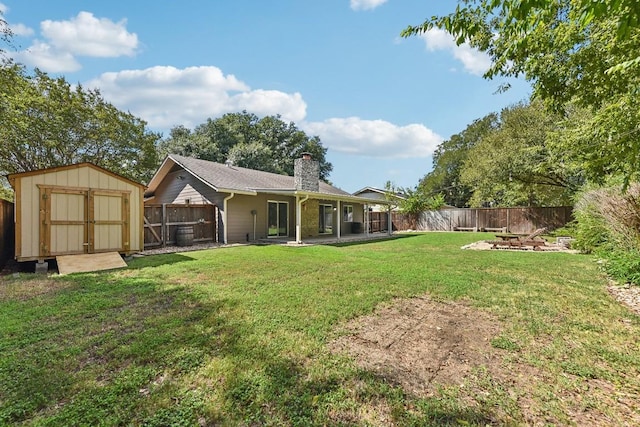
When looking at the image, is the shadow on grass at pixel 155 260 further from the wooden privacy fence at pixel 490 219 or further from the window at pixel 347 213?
the wooden privacy fence at pixel 490 219

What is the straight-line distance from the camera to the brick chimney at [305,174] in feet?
45.7

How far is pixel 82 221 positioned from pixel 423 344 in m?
8.55

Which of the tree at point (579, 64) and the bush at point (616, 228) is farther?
the bush at point (616, 228)

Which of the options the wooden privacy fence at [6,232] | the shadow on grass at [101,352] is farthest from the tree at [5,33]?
the shadow on grass at [101,352]

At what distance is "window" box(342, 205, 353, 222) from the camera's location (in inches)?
717

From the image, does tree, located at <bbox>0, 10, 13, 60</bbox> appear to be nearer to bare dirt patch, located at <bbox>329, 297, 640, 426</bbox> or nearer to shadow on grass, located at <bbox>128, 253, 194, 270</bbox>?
shadow on grass, located at <bbox>128, 253, 194, 270</bbox>

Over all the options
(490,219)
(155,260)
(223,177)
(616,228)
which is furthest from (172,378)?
(490,219)

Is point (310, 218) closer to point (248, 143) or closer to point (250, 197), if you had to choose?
point (250, 197)

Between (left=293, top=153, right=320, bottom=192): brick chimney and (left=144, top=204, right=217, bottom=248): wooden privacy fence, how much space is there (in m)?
3.87

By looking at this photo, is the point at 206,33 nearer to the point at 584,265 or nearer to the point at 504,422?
the point at 504,422

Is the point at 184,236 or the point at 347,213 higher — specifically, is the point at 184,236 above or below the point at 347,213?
below

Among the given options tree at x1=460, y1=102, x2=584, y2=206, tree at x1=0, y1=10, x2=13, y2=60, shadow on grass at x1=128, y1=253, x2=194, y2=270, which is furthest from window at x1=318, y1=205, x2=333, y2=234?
tree at x1=0, y1=10, x2=13, y2=60

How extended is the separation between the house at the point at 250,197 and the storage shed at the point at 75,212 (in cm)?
345

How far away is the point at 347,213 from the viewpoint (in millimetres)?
18547
